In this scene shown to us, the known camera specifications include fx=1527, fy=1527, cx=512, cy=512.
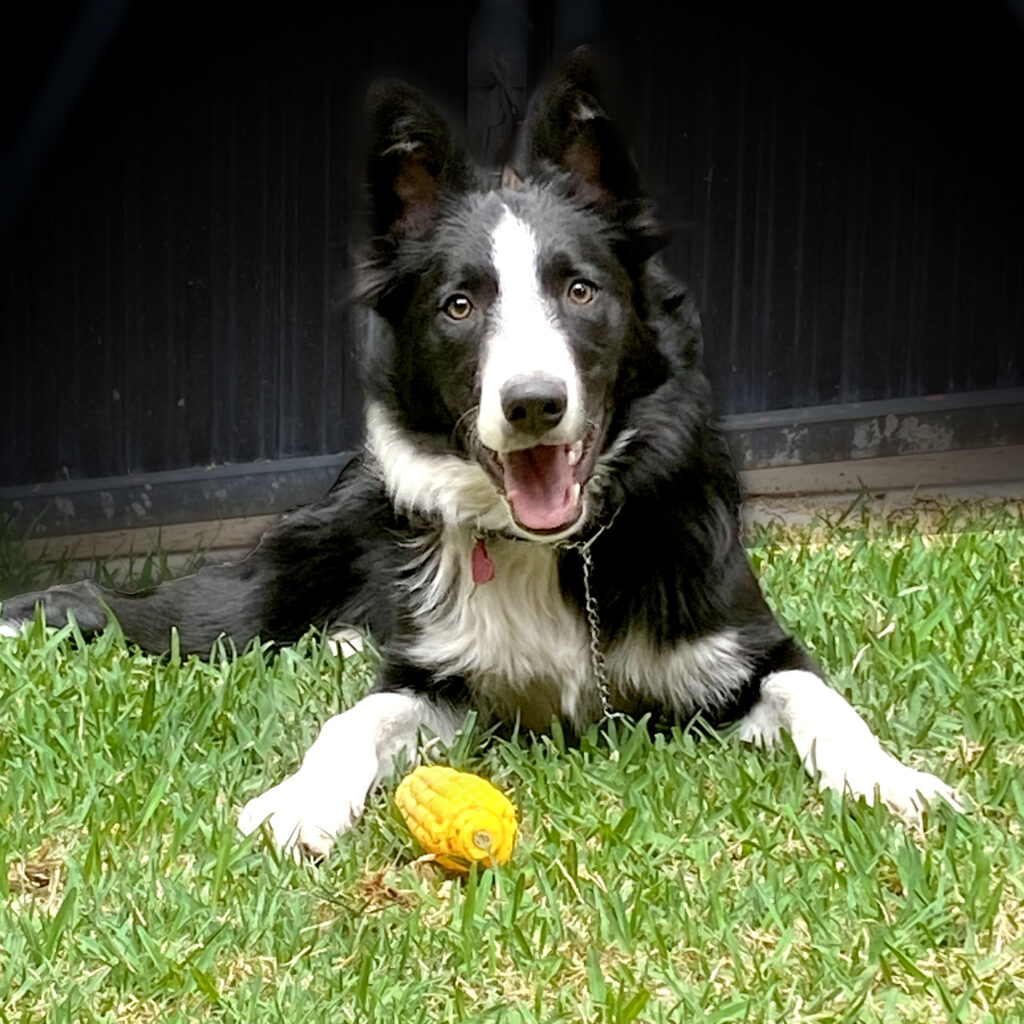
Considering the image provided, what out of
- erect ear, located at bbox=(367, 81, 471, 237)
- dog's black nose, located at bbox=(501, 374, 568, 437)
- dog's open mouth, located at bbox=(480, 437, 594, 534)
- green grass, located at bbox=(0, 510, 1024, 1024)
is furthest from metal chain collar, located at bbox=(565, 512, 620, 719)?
erect ear, located at bbox=(367, 81, 471, 237)

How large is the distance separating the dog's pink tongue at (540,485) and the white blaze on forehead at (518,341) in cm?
9

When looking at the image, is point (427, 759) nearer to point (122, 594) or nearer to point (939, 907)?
point (939, 907)

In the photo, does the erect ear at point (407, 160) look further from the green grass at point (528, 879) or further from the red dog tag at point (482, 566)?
the green grass at point (528, 879)

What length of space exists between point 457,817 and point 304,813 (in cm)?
33

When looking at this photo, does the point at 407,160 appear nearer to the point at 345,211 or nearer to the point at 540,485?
the point at 540,485

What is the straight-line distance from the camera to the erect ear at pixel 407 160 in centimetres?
335

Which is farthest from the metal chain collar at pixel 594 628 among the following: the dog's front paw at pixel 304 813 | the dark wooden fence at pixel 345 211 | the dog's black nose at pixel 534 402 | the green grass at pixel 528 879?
the dark wooden fence at pixel 345 211

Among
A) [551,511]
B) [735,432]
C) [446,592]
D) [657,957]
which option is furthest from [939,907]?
[735,432]

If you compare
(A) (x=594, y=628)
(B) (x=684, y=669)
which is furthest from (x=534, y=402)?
(B) (x=684, y=669)

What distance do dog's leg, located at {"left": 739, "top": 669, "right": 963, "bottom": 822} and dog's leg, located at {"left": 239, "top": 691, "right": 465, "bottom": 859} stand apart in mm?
707

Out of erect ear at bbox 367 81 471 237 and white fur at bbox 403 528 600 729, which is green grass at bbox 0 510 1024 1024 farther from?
erect ear at bbox 367 81 471 237

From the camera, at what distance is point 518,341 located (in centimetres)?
305

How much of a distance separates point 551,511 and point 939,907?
111cm

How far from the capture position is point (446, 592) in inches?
140
